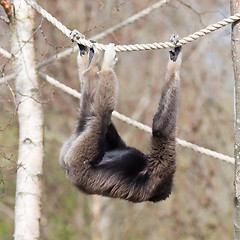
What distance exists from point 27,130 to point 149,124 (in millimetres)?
6734

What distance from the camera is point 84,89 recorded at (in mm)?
4777

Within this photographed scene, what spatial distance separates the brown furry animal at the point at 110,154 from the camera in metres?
4.61

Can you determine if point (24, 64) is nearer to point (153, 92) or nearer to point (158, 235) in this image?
point (153, 92)

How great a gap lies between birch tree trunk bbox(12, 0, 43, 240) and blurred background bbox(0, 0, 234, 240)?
4.49 m

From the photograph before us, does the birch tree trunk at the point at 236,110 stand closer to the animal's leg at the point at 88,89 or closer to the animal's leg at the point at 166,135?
the animal's leg at the point at 166,135

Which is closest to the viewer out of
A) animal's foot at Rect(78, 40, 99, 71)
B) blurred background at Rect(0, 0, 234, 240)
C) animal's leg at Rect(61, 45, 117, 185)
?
animal's leg at Rect(61, 45, 117, 185)

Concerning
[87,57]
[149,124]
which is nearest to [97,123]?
[87,57]

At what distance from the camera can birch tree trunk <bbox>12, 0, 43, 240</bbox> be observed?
17.3 feet

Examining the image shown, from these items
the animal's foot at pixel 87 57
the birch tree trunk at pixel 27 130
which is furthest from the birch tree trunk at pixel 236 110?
the birch tree trunk at pixel 27 130

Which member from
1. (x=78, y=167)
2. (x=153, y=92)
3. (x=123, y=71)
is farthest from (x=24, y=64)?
(x=123, y=71)

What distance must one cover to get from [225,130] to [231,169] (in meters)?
1.46

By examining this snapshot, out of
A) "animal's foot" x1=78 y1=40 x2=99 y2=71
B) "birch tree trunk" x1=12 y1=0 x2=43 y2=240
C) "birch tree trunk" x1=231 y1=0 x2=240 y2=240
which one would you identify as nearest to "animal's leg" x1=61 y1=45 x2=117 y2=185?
"animal's foot" x1=78 y1=40 x2=99 y2=71

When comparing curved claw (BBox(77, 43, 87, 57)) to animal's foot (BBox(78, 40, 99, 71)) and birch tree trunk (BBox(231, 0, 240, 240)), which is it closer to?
animal's foot (BBox(78, 40, 99, 71))

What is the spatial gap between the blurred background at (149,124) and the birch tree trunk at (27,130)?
177 inches
